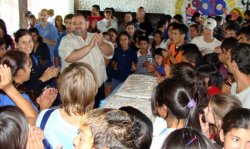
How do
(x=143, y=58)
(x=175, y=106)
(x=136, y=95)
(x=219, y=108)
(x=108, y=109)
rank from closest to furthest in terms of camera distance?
(x=108, y=109), (x=175, y=106), (x=219, y=108), (x=136, y=95), (x=143, y=58)

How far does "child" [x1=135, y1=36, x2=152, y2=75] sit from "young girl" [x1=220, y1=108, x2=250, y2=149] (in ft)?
8.98

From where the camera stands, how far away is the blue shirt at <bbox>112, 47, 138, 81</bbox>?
507 centimetres

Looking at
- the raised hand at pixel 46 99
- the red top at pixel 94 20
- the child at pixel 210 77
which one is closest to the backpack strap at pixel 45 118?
the raised hand at pixel 46 99

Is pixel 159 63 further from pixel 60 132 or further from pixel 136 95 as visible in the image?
pixel 60 132

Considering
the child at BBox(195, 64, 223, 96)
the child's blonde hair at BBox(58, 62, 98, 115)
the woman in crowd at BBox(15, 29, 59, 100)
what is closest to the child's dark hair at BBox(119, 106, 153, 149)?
the child's blonde hair at BBox(58, 62, 98, 115)

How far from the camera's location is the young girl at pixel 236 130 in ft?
6.38

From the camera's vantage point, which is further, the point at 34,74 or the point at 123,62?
the point at 123,62

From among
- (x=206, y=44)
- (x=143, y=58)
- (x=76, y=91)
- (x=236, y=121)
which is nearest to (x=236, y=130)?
(x=236, y=121)

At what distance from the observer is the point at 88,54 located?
3.88 m

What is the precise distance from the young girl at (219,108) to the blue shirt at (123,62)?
107 inches

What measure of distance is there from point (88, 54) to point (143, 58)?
1363mm

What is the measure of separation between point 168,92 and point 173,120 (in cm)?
16

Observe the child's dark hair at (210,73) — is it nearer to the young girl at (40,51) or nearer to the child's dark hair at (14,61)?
the child's dark hair at (14,61)

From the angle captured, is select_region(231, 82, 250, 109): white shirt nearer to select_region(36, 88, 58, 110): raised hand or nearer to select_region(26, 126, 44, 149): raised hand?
select_region(36, 88, 58, 110): raised hand
